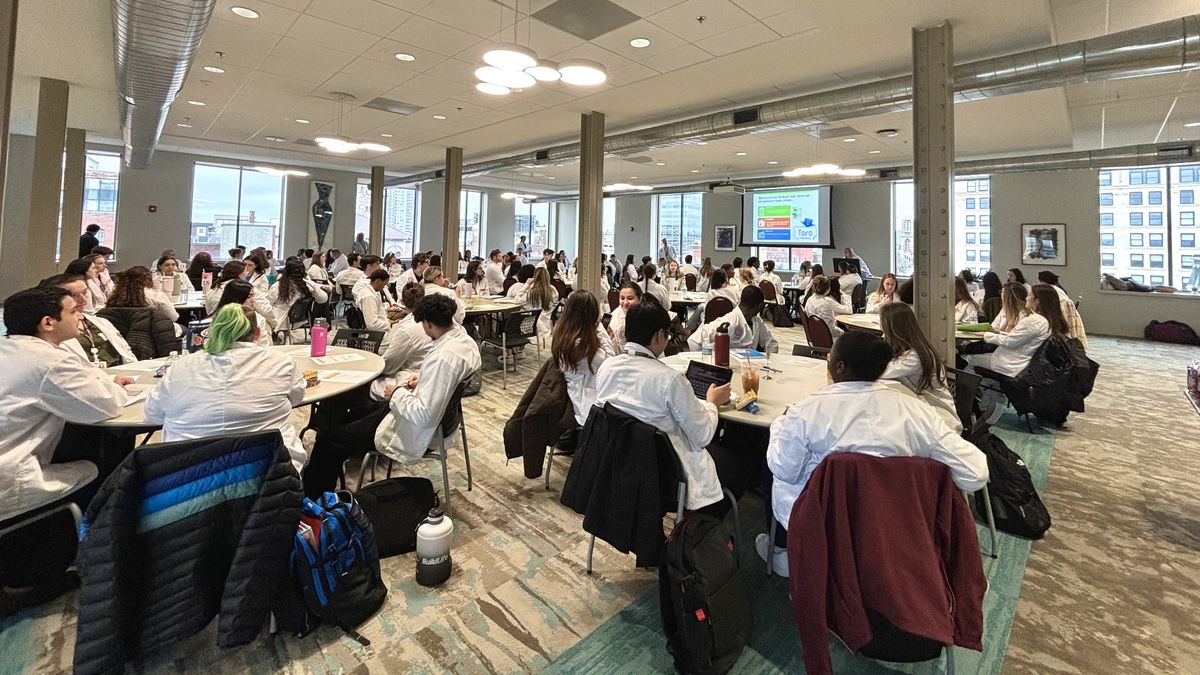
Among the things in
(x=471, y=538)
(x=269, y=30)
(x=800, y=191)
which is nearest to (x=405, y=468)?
(x=471, y=538)

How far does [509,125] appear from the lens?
31.0 feet

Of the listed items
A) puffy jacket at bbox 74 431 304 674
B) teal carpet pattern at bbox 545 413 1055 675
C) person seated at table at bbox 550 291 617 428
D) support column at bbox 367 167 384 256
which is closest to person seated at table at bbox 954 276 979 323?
teal carpet pattern at bbox 545 413 1055 675

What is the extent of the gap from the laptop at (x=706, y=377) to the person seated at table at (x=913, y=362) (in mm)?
813

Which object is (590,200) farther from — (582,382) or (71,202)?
(71,202)

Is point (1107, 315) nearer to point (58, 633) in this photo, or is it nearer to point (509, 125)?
point (509, 125)

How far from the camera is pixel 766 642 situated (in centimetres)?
219

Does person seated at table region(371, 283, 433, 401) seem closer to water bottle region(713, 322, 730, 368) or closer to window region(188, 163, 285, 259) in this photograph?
water bottle region(713, 322, 730, 368)

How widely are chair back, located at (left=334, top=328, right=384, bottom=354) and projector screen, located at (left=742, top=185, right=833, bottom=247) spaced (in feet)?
41.5

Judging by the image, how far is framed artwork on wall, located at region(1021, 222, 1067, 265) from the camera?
36.9 ft

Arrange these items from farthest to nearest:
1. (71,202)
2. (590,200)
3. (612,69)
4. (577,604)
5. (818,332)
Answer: (71,202), (590,200), (612,69), (818,332), (577,604)

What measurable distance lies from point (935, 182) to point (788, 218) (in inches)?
401

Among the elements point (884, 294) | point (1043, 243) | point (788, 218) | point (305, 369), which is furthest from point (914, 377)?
point (788, 218)

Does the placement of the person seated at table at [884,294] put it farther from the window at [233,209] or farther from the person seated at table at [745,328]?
the window at [233,209]

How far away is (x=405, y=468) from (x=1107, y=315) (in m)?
13.5
